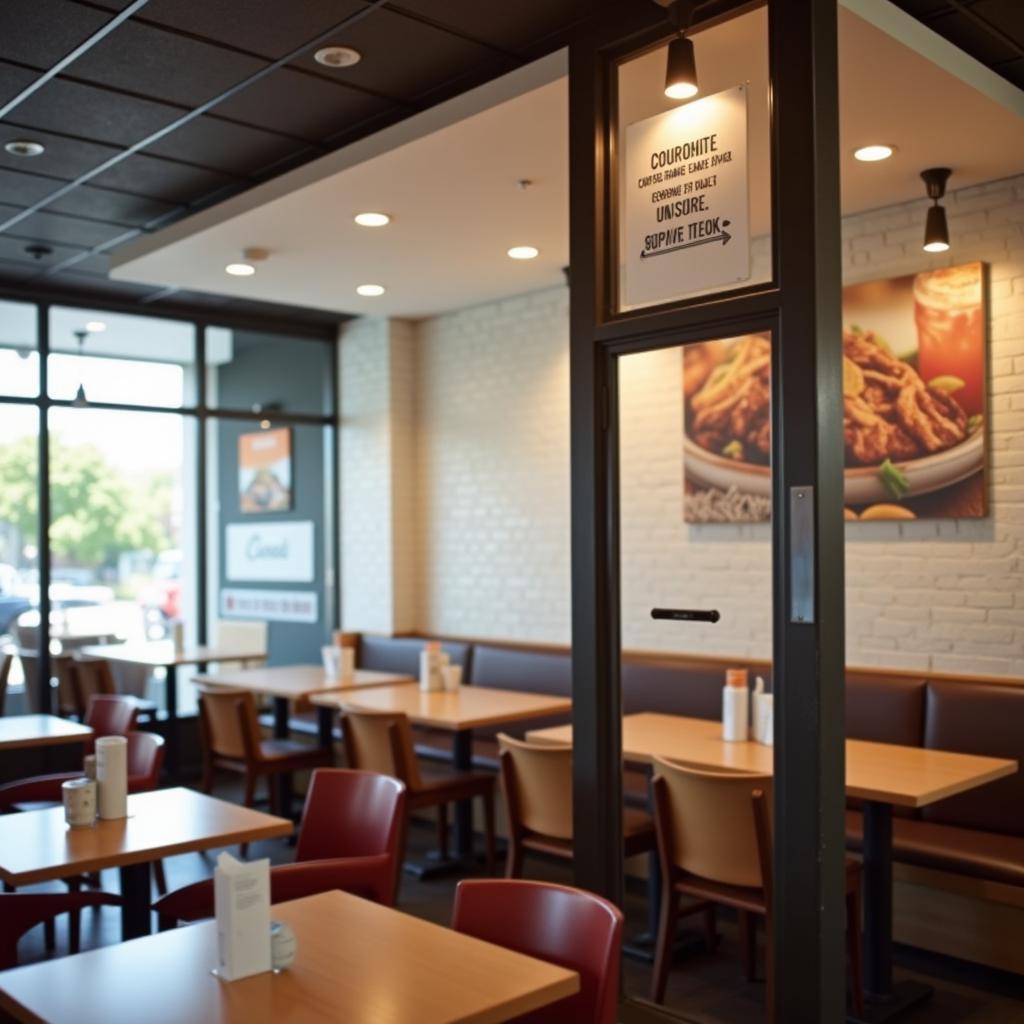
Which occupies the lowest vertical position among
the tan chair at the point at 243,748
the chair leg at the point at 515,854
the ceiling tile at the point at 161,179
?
the chair leg at the point at 515,854

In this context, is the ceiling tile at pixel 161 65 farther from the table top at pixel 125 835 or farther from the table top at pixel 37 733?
the table top at pixel 37 733

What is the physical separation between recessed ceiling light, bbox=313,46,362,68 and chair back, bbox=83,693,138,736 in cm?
292

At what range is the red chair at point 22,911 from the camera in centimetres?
304

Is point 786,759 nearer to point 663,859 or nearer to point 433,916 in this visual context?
point 663,859

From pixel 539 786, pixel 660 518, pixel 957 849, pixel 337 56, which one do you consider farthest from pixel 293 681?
pixel 957 849

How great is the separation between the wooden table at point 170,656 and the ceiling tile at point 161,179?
2.98 meters

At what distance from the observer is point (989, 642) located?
4.84 meters

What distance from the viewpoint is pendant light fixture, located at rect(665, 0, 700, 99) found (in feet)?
10.1

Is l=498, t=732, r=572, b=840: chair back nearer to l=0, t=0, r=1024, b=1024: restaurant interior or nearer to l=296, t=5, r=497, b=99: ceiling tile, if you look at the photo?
l=0, t=0, r=1024, b=1024: restaurant interior

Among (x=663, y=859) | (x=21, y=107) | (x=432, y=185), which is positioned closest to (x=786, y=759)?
(x=663, y=859)

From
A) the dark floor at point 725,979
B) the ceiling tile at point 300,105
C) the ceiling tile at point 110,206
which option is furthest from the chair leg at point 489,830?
the ceiling tile at point 110,206

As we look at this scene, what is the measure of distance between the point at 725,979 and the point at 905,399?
102 inches

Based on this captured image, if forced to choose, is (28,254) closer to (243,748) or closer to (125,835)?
(243,748)

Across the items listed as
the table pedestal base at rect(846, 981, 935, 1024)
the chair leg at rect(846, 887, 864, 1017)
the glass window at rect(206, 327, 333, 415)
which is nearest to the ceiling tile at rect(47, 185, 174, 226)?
the glass window at rect(206, 327, 333, 415)
